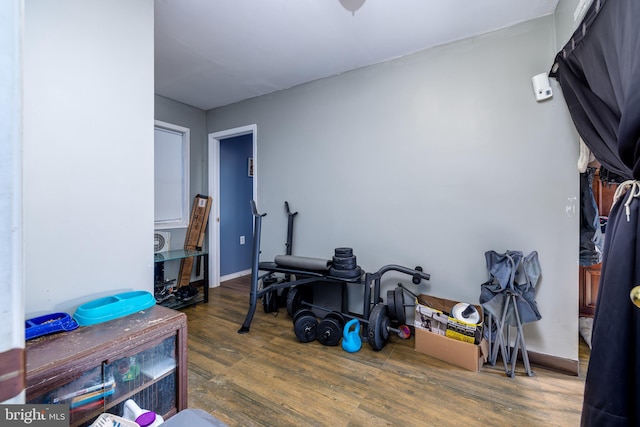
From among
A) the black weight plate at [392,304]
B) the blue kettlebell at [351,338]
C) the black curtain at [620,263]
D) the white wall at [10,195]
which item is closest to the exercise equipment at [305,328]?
the blue kettlebell at [351,338]

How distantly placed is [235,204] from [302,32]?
2849 mm

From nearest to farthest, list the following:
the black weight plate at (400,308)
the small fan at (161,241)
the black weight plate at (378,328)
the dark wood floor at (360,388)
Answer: the dark wood floor at (360,388) < the black weight plate at (378,328) < the black weight plate at (400,308) < the small fan at (161,241)

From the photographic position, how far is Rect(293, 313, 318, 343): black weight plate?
2.18 m

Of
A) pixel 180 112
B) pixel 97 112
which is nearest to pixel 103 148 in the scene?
pixel 97 112

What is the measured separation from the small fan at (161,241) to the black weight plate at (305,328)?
2141 millimetres

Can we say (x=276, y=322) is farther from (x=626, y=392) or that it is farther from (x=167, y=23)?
(x=167, y=23)

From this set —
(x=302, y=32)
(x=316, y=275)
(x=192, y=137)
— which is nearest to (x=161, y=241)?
(x=192, y=137)

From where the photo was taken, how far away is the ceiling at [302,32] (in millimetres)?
1766

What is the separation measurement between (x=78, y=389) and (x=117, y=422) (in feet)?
1.16

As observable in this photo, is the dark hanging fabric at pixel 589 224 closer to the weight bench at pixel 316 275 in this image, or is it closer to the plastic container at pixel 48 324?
the weight bench at pixel 316 275

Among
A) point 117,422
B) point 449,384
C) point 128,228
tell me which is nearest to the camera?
point 117,422

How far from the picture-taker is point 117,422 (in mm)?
811

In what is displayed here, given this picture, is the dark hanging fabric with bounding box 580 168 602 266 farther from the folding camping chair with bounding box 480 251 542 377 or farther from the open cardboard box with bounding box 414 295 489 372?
the open cardboard box with bounding box 414 295 489 372

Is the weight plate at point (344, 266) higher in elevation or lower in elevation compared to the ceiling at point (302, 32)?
lower
